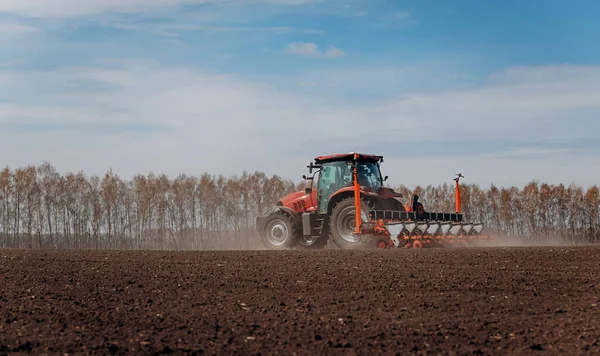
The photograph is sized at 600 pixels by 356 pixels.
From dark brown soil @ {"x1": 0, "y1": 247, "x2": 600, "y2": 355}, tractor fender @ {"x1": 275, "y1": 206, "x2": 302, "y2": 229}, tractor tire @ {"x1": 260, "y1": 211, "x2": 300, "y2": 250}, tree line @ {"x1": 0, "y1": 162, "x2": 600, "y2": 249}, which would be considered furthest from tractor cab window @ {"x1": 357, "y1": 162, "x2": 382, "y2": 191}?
tree line @ {"x1": 0, "y1": 162, "x2": 600, "y2": 249}

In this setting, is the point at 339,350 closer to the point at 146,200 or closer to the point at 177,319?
the point at 177,319

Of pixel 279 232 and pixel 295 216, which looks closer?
pixel 295 216

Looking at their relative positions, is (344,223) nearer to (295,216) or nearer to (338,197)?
(338,197)

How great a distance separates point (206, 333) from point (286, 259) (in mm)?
6369

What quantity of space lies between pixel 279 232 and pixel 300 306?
13.1m

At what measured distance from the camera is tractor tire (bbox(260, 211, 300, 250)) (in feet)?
68.3

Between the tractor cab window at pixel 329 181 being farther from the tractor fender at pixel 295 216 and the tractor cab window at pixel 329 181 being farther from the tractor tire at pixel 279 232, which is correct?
the tractor tire at pixel 279 232

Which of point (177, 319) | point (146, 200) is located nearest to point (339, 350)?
point (177, 319)

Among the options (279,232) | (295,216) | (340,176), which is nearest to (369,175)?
(340,176)

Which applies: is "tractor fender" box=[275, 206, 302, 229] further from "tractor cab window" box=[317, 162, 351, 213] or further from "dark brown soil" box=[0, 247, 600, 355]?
"dark brown soil" box=[0, 247, 600, 355]

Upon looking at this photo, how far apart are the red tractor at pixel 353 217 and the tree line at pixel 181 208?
38.5 meters

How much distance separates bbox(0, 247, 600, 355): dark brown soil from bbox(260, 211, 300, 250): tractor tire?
789 centimetres

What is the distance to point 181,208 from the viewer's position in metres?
65.4

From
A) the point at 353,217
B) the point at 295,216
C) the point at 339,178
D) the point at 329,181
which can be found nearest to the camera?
the point at 353,217
